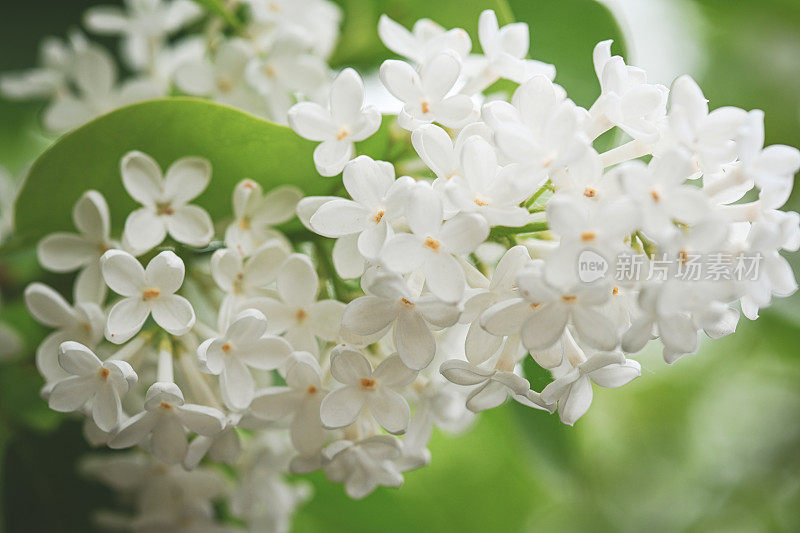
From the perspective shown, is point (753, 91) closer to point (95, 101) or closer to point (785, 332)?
point (785, 332)

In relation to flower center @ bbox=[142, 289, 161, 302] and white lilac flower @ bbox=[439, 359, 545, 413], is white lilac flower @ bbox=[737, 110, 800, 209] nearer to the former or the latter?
white lilac flower @ bbox=[439, 359, 545, 413]

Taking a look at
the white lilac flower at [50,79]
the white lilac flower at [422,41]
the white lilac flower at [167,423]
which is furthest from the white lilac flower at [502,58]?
the white lilac flower at [50,79]

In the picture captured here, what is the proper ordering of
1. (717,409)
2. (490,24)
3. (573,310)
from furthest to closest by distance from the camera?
(717,409) < (490,24) < (573,310)

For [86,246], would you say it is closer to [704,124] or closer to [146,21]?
[146,21]

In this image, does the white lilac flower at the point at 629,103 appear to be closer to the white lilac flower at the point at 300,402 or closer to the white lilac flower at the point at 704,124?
the white lilac flower at the point at 704,124

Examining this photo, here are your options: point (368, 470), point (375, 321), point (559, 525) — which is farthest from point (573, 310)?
point (559, 525)

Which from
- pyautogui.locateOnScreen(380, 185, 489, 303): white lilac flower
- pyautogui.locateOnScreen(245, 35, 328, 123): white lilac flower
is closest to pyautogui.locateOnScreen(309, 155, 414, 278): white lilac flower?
pyautogui.locateOnScreen(380, 185, 489, 303): white lilac flower
